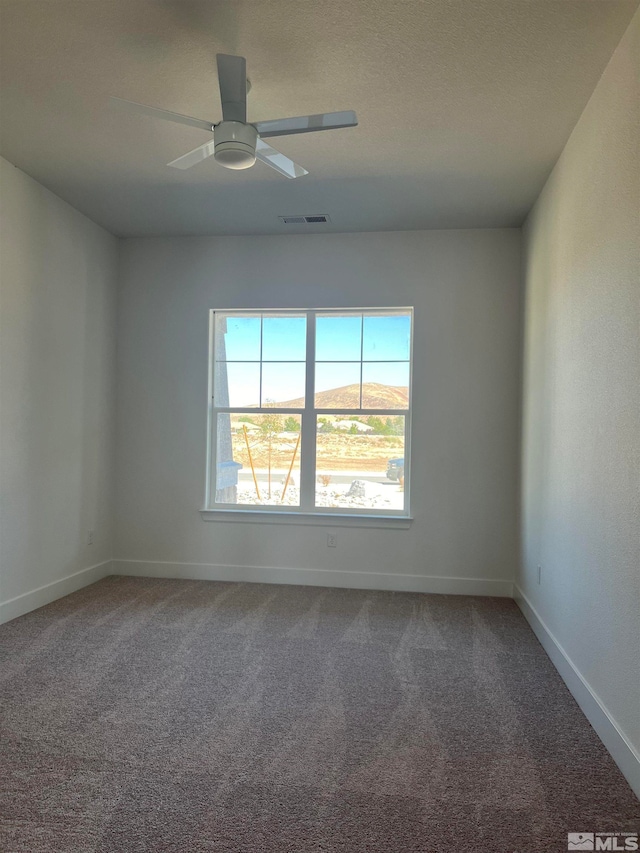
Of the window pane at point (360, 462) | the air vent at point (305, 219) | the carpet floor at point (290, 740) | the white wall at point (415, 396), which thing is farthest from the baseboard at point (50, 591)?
the air vent at point (305, 219)

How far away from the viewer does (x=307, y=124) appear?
7.75 feet

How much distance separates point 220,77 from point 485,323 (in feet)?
9.47

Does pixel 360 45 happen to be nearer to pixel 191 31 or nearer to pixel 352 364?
pixel 191 31

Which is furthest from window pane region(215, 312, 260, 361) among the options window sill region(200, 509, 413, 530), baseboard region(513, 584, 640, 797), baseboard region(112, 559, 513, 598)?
baseboard region(513, 584, 640, 797)

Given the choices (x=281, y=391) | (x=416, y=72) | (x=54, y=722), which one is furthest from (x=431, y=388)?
(x=54, y=722)

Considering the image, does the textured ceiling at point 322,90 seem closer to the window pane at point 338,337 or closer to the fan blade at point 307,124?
the fan blade at point 307,124

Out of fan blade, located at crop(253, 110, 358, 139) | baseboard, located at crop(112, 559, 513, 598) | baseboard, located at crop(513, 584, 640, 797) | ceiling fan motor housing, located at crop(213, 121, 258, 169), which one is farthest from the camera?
baseboard, located at crop(112, 559, 513, 598)

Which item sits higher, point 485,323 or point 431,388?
point 485,323

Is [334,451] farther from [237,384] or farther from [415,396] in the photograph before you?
[237,384]

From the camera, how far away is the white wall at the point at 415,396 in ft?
14.7

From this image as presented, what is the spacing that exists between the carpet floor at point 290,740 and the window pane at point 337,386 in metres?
1.80

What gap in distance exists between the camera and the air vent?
428cm

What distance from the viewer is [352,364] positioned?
475cm

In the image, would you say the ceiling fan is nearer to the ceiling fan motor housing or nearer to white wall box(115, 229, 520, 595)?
the ceiling fan motor housing
